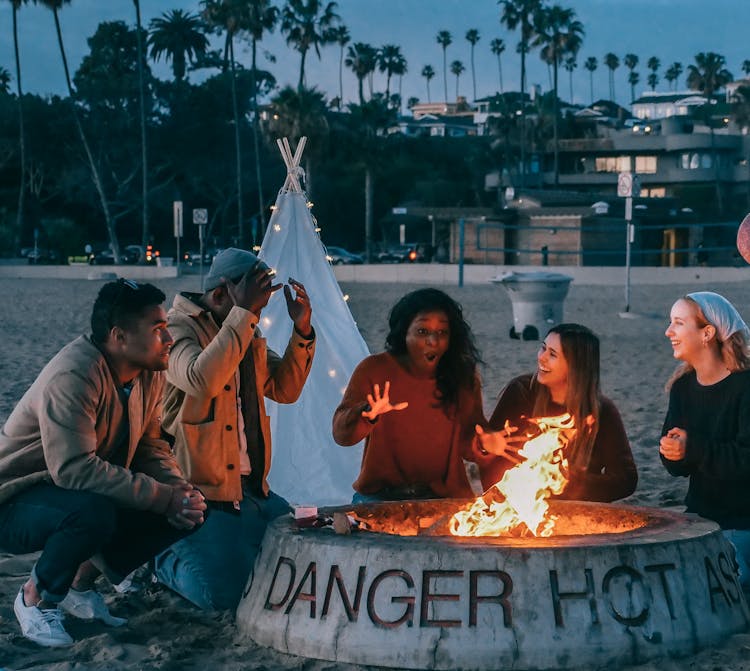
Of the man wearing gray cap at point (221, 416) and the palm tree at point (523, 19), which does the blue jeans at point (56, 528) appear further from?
the palm tree at point (523, 19)

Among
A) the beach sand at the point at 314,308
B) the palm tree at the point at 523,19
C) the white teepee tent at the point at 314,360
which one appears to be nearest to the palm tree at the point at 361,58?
the palm tree at the point at 523,19

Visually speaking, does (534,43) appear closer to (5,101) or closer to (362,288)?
(5,101)

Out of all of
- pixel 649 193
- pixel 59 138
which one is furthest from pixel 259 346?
pixel 649 193

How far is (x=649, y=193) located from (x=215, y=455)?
76.8 metres

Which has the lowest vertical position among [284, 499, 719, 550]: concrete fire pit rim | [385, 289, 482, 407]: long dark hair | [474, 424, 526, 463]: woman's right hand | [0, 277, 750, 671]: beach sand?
[0, 277, 750, 671]: beach sand

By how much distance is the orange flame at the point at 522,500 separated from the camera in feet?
16.8

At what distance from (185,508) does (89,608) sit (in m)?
0.66

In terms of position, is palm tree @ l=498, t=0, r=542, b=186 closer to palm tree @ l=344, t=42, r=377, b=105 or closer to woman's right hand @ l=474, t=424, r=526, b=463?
palm tree @ l=344, t=42, r=377, b=105

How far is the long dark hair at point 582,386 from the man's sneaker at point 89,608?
2.22 m

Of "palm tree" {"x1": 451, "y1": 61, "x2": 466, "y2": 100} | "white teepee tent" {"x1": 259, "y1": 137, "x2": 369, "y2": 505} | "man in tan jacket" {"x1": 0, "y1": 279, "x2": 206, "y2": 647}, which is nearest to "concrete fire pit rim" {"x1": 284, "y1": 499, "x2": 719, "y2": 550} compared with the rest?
"man in tan jacket" {"x1": 0, "y1": 279, "x2": 206, "y2": 647}

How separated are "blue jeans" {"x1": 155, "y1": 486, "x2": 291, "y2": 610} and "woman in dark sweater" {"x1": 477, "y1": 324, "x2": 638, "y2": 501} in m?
1.19

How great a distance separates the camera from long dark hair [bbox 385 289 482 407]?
580 centimetres

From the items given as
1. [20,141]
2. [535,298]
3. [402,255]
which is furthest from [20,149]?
[535,298]

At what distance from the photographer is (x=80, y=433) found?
455 centimetres
